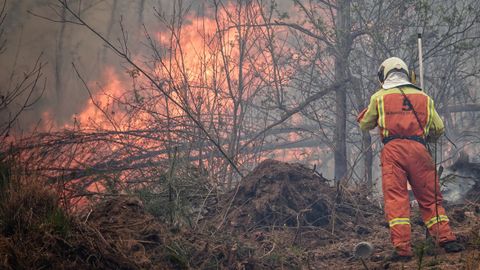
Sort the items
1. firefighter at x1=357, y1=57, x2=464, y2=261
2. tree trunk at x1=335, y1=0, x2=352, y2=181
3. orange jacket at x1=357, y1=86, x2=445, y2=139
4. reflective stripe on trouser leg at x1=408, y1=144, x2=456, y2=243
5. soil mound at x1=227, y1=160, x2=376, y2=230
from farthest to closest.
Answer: tree trunk at x1=335, y1=0, x2=352, y2=181
soil mound at x1=227, y1=160, x2=376, y2=230
orange jacket at x1=357, y1=86, x2=445, y2=139
reflective stripe on trouser leg at x1=408, y1=144, x2=456, y2=243
firefighter at x1=357, y1=57, x2=464, y2=261

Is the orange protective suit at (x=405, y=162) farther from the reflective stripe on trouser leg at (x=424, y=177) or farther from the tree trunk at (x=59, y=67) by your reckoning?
the tree trunk at (x=59, y=67)

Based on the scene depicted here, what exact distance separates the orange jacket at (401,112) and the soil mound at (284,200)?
170cm

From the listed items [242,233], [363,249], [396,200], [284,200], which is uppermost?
[284,200]

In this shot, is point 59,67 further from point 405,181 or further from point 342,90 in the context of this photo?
point 405,181

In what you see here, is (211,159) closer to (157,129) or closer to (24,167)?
(157,129)

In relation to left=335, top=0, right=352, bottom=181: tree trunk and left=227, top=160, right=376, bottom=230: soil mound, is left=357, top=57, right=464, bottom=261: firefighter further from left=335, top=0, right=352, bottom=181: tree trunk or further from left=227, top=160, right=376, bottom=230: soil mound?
left=335, top=0, right=352, bottom=181: tree trunk

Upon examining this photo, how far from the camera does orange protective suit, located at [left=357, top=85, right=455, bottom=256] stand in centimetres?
513

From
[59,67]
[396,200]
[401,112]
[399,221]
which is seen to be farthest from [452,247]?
[59,67]

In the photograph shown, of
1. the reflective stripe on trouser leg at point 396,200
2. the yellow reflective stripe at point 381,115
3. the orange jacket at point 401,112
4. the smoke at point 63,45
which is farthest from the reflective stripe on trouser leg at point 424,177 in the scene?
the smoke at point 63,45

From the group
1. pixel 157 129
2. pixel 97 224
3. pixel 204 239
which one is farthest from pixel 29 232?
pixel 157 129

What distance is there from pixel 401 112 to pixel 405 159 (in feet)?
1.70

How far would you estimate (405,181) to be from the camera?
17.5 ft

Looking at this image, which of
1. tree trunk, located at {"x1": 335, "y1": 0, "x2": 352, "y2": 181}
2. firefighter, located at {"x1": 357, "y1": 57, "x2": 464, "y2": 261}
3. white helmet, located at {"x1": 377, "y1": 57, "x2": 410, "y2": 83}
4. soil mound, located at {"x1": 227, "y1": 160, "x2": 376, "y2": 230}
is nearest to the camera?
firefighter, located at {"x1": 357, "y1": 57, "x2": 464, "y2": 261}

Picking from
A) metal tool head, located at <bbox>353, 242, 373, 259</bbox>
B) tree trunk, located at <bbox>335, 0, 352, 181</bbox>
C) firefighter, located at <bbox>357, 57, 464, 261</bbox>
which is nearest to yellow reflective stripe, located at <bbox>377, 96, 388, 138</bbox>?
firefighter, located at <bbox>357, 57, 464, 261</bbox>
